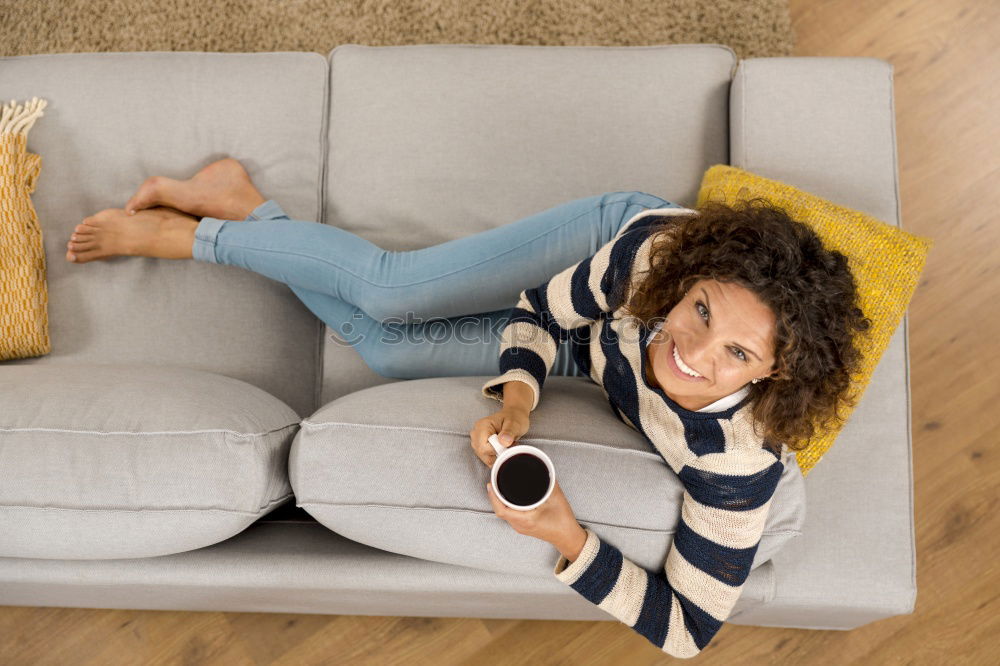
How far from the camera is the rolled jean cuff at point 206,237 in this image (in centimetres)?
128

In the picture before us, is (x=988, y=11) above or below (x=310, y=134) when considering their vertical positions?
above

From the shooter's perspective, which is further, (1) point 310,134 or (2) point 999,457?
(2) point 999,457

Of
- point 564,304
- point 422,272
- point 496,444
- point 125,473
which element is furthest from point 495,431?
point 125,473

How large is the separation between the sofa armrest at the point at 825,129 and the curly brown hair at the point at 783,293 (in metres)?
0.25

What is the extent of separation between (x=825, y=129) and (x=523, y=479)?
86 cm

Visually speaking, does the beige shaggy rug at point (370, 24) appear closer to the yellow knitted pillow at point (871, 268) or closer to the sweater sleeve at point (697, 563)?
the yellow knitted pillow at point (871, 268)

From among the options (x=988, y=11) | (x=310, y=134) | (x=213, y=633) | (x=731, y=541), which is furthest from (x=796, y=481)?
(x=988, y=11)

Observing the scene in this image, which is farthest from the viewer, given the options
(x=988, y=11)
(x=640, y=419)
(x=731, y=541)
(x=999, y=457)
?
(x=988, y=11)

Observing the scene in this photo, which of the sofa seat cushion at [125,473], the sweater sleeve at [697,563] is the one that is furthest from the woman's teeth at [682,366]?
the sofa seat cushion at [125,473]

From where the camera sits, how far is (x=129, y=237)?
128cm

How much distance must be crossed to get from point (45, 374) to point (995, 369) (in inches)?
77.6

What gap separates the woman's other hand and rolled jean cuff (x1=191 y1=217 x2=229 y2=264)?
65 cm

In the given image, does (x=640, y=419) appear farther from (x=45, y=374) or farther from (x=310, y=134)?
(x=45, y=374)

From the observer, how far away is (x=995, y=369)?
163cm
